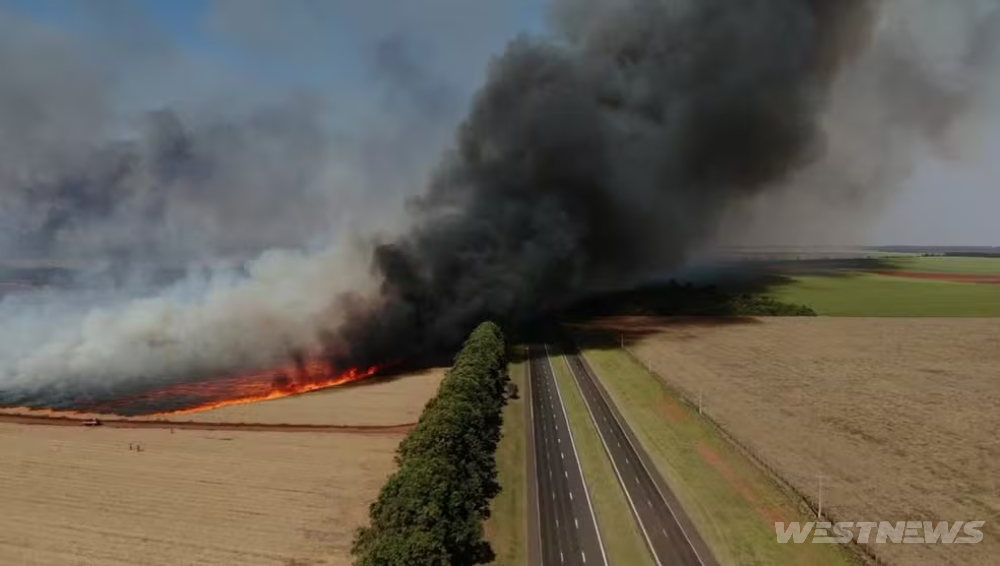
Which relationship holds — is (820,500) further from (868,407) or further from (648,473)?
(868,407)

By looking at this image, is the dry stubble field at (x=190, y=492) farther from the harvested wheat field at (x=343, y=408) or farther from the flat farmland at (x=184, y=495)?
the harvested wheat field at (x=343, y=408)

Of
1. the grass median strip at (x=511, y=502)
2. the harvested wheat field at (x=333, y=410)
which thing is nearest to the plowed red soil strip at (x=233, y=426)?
the harvested wheat field at (x=333, y=410)

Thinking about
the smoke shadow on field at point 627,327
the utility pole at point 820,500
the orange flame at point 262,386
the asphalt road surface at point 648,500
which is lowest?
the utility pole at point 820,500

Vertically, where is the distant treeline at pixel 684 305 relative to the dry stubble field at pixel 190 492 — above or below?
above

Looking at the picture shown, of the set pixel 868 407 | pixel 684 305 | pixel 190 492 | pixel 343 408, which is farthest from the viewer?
pixel 684 305

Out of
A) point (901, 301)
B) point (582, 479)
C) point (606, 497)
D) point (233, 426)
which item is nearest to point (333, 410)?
point (233, 426)

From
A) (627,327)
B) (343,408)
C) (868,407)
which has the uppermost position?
(627,327)

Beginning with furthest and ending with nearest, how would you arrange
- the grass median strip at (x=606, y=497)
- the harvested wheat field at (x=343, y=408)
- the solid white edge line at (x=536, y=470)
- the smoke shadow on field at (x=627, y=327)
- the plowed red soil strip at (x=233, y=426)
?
the smoke shadow on field at (x=627, y=327)
the harvested wheat field at (x=343, y=408)
the plowed red soil strip at (x=233, y=426)
the solid white edge line at (x=536, y=470)
the grass median strip at (x=606, y=497)
